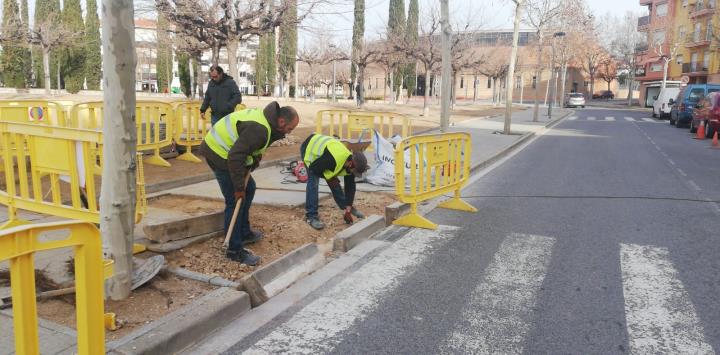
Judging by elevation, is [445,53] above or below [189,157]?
above

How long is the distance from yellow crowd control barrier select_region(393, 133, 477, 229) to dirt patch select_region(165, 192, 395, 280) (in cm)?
69

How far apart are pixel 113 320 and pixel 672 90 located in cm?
3731

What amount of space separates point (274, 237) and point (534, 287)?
106 inches

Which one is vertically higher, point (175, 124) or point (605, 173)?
point (175, 124)

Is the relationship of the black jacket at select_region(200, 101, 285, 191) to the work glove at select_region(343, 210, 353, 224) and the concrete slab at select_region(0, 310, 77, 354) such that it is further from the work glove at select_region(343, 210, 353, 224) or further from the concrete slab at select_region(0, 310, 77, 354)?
the work glove at select_region(343, 210, 353, 224)

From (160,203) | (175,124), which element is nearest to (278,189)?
(160,203)

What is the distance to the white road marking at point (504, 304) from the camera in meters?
3.53

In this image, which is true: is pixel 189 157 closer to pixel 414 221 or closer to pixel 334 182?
pixel 334 182

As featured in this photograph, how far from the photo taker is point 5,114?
8.45 m

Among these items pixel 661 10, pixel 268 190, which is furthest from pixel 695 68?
pixel 268 190

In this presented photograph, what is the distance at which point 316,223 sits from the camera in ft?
20.5

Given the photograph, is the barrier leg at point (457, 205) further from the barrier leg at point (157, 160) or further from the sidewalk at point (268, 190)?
the barrier leg at point (157, 160)

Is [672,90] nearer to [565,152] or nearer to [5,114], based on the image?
[565,152]

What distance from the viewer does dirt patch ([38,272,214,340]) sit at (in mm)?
3570
